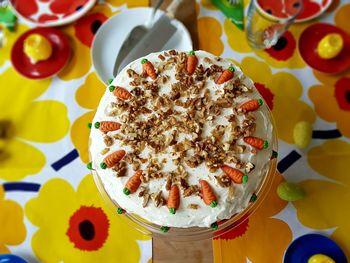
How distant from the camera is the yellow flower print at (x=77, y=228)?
0.86 meters

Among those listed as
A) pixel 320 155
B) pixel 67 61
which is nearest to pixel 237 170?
pixel 320 155

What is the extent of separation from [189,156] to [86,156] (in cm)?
35

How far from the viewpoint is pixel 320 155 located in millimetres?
916

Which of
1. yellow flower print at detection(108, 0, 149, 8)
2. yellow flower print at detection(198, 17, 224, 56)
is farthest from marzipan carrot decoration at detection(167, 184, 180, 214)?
yellow flower print at detection(108, 0, 149, 8)

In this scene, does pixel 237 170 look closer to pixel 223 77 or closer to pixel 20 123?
pixel 223 77

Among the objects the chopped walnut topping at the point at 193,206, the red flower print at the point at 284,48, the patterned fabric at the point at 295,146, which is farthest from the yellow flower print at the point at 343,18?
the chopped walnut topping at the point at 193,206

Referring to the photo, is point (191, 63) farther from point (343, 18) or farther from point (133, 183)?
point (343, 18)

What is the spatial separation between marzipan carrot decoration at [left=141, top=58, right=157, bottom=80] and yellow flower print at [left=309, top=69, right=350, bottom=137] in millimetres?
450

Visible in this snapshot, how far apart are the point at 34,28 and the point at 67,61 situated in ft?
0.48

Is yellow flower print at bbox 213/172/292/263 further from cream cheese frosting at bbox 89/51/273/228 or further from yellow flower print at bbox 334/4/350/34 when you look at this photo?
yellow flower print at bbox 334/4/350/34

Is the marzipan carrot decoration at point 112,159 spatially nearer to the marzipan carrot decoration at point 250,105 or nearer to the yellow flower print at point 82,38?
the marzipan carrot decoration at point 250,105

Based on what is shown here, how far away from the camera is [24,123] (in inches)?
38.2

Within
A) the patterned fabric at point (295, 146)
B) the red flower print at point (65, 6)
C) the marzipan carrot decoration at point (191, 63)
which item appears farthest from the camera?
the red flower print at point (65, 6)

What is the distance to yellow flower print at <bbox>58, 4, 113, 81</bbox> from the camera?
3.33 ft
